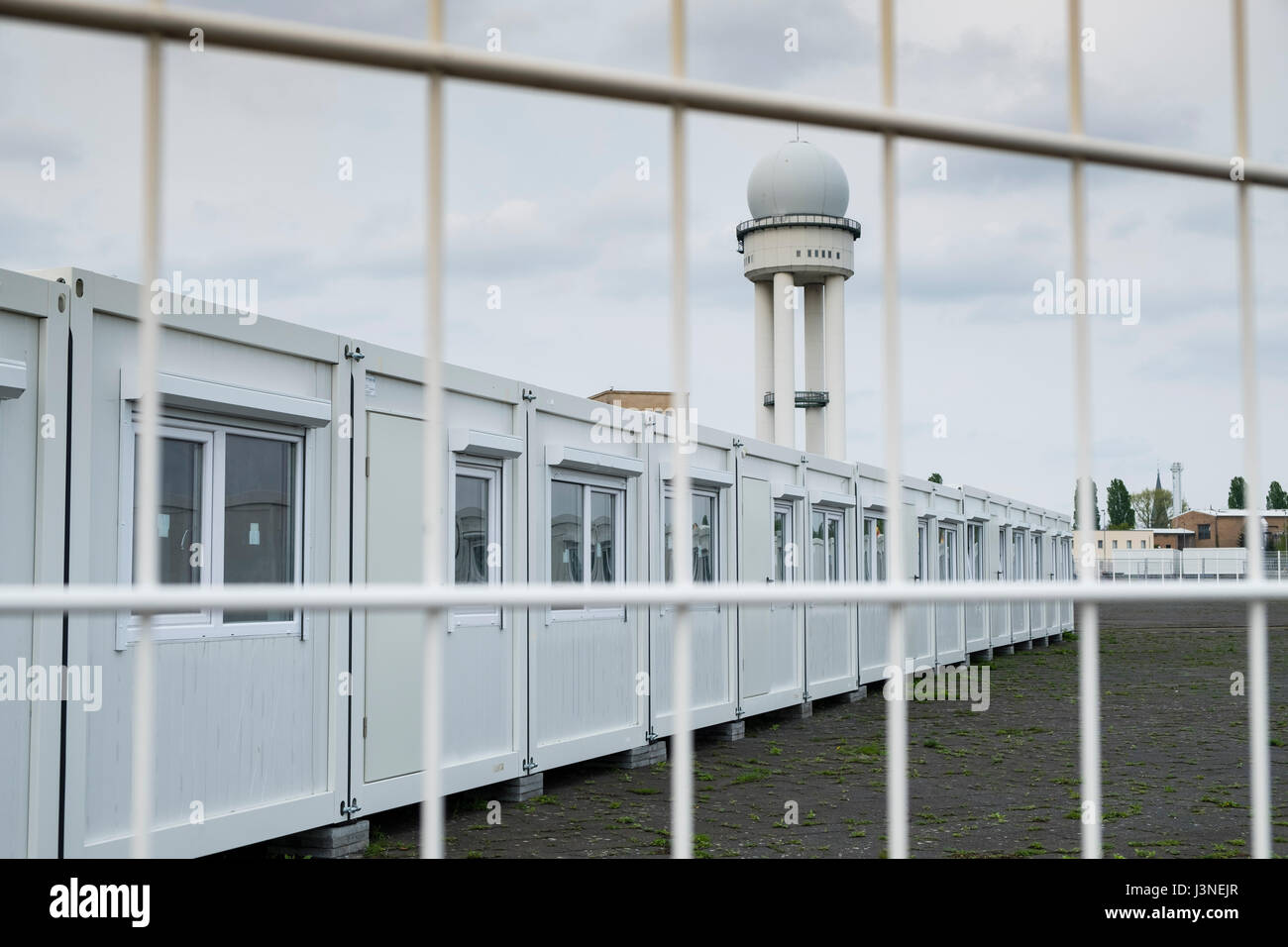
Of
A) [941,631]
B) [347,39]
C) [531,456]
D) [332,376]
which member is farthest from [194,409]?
[941,631]

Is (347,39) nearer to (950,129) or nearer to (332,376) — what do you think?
(950,129)

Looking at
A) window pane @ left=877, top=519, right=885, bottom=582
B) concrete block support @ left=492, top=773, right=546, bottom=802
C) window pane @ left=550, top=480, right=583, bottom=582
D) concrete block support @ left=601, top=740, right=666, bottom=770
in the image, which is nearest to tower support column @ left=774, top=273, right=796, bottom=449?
window pane @ left=877, top=519, right=885, bottom=582

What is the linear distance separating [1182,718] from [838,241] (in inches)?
818

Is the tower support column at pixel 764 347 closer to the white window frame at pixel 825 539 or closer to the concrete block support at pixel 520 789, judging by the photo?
the white window frame at pixel 825 539

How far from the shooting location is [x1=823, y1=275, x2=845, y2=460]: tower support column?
33.9 m

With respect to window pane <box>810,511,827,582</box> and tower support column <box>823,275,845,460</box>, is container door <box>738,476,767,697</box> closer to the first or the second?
window pane <box>810,511,827,582</box>

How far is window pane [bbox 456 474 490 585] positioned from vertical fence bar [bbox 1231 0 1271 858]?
6.86 metres

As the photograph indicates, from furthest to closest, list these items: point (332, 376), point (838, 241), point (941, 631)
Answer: point (838, 241)
point (941, 631)
point (332, 376)

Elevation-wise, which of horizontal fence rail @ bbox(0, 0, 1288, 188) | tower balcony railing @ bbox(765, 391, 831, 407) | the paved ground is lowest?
the paved ground

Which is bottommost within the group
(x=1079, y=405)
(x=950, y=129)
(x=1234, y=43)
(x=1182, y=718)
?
(x=1182, y=718)

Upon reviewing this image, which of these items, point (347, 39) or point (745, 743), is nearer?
point (347, 39)

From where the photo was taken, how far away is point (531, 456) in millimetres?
9125

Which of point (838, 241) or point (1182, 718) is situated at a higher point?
point (838, 241)
